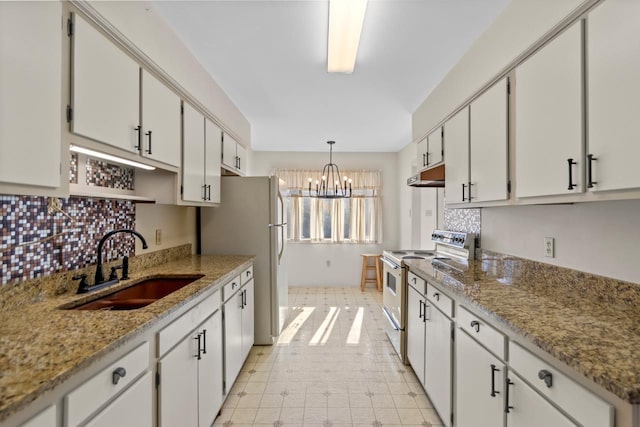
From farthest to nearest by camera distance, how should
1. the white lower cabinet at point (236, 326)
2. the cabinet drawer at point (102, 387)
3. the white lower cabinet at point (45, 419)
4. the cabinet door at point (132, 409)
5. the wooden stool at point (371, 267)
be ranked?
1. the wooden stool at point (371, 267)
2. the white lower cabinet at point (236, 326)
3. the cabinet door at point (132, 409)
4. the cabinet drawer at point (102, 387)
5. the white lower cabinet at point (45, 419)

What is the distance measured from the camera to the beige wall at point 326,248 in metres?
5.77

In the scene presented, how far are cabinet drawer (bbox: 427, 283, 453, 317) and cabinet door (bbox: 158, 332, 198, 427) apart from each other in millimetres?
1459

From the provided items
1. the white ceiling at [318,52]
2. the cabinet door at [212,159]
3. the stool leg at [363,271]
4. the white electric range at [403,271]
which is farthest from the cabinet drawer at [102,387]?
the stool leg at [363,271]

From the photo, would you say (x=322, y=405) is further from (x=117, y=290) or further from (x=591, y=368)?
(x=591, y=368)

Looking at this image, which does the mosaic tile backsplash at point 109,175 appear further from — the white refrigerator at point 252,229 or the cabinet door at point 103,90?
the white refrigerator at point 252,229

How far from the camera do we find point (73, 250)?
1.62m

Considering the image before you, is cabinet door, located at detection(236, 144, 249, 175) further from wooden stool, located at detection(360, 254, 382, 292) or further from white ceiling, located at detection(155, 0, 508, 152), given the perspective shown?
wooden stool, located at detection(360, 254, 382, 292)

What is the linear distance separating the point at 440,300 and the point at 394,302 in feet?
3.65

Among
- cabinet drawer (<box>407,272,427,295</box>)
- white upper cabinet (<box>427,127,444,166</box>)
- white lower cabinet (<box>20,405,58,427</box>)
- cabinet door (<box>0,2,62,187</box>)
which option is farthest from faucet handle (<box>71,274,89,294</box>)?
white upper cabinet (<box>427,127,444,166</box>)

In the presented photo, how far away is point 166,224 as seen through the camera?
2.64 m

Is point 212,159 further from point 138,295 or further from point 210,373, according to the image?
point 210,373

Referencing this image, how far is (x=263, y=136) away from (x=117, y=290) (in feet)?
11.2

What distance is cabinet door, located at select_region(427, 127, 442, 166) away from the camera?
2709mm

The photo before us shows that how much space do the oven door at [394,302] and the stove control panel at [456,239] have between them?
53cm
